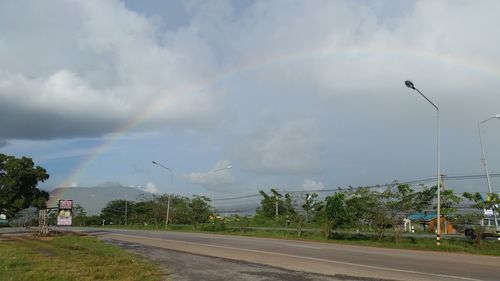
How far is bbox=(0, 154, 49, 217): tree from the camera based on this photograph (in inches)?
2419

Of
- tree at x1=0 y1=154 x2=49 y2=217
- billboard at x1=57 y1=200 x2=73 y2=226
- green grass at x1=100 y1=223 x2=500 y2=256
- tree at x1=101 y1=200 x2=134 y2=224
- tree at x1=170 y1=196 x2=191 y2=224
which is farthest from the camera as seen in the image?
tree at x1=101 y1=200 x2=134 y2=224

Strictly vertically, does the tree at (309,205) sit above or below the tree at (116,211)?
above

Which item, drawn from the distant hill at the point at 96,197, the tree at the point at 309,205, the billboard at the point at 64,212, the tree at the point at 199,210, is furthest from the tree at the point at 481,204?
the distant hill at the point at 96,197

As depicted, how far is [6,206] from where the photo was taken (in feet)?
202

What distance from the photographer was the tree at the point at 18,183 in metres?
61.4

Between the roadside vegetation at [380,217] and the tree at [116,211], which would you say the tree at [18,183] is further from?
the tree at [116,211]

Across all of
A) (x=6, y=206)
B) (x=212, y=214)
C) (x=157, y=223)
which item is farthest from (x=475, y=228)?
(x=6, y=206)

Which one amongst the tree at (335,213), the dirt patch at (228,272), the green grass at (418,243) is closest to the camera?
the dirt patch at (228,272)

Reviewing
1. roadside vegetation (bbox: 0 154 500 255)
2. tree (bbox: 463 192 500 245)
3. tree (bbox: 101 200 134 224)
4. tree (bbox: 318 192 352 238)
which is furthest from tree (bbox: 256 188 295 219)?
tree (bbox: 101 200 134 224)

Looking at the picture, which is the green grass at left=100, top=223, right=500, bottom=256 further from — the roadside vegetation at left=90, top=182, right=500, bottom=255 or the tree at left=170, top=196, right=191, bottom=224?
the tree at left=170, top=196, right=191, bottom=224

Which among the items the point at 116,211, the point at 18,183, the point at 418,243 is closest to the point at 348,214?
the point at 418,243

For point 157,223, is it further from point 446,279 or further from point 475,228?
point 446,279

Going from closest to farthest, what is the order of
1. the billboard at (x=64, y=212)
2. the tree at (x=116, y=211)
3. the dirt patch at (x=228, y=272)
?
the dirt patch at (x=228, y=272), the billboard at (x=64, y=212), the tree at (x=116, y=211)

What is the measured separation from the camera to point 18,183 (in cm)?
6216
